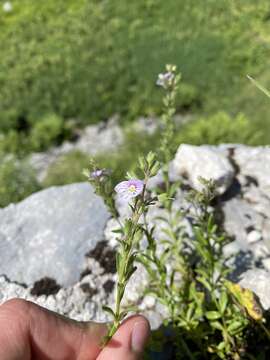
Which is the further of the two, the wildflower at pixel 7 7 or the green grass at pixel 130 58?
the wildflower at pixel 7 7

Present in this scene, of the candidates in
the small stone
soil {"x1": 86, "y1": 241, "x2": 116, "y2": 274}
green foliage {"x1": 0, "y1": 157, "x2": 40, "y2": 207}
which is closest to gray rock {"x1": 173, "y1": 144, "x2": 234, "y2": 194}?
the small stone

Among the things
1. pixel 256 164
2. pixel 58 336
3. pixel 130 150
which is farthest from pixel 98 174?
pixel 130 150

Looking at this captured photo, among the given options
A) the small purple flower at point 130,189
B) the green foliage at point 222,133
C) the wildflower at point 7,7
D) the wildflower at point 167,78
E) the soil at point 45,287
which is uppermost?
the small purple flower at point 130,189

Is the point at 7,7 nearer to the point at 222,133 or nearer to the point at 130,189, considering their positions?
the point at 222,133

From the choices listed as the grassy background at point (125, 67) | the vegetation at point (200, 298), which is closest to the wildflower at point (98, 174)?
the vegetation at point (200, 298)

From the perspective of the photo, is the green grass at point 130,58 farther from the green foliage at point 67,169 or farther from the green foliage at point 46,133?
the green foliage at point 67,169
